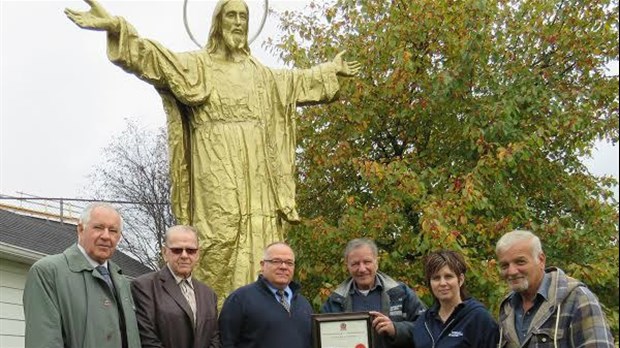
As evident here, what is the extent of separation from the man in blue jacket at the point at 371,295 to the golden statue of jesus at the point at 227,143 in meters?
1.59

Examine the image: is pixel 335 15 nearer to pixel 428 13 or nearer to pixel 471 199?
pixel 428 13

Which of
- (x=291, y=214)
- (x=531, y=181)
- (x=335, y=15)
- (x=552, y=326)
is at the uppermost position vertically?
(x=335, y=15)

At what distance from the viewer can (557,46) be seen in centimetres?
1395

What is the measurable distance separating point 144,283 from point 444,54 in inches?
351

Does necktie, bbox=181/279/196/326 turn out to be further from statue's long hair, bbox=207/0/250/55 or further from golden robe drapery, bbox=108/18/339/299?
statue's long hair, bbox=207/0/250/55

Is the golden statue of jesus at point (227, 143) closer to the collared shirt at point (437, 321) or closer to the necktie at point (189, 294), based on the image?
the necktie at point (189, 294)

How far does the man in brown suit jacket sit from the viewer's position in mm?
5484

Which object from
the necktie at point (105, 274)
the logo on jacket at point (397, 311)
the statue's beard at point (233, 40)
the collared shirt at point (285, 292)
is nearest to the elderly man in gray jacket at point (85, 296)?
the necktie at point (105, 274)

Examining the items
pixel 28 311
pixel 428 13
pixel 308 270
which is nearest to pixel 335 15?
pixel 428 13

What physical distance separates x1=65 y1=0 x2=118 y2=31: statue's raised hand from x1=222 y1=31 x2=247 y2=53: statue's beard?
1134 mm

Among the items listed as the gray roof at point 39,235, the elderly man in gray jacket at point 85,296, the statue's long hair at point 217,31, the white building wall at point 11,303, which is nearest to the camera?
the elderly man in gray jacket at point 85,296

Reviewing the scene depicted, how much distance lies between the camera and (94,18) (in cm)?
677

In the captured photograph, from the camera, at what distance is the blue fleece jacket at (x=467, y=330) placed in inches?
208

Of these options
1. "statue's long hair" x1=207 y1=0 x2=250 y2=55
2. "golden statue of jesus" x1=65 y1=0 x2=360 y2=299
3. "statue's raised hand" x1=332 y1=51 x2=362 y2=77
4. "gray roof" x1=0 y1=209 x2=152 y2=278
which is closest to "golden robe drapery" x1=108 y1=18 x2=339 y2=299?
"golden statue of jesus" x1=65 y1=0 x2=360 y2=299
